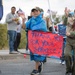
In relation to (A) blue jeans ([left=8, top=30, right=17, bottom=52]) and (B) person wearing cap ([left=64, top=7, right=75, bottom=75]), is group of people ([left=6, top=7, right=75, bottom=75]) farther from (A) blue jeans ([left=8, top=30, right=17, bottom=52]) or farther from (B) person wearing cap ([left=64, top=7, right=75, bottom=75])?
(A) blue jeans ([left=8, top=30, right=17, bottom=52])

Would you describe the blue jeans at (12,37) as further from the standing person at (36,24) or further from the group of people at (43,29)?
the standing person at (36,24)

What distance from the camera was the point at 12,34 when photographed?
15.7 metres

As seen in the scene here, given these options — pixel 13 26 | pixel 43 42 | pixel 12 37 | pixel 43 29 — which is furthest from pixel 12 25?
pixel 43 29

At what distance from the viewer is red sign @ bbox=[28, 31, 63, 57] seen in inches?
402

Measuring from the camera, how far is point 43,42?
10258 mm

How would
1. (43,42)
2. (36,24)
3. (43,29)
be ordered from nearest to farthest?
(36,24), (43,29), (43,42)

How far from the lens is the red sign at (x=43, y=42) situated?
1022cm

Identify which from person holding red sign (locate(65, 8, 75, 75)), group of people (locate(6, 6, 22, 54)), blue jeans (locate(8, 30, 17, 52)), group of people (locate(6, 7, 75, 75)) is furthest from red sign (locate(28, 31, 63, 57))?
blue jeans (locate(8, 30, 17, 52))

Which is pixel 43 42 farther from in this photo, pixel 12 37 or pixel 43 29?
pixel 12 37

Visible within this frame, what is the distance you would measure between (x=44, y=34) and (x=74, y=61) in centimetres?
133

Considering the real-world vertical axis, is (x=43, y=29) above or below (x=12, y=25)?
above

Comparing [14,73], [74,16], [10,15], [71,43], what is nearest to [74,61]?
[71,43]

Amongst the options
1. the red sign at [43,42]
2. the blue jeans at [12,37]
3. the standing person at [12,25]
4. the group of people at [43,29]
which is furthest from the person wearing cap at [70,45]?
the blue jeans at [12,37]

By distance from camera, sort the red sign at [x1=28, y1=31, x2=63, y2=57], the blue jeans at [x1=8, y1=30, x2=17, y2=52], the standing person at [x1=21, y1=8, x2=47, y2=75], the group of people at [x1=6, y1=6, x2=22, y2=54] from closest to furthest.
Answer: the standing person at [x1=21, y1=8, x2=47, y2=75], the red sign at [x1=28, y1=31, x2=63, y2=57], the group of people at [x1=6, y1=6, x2=22, y2=54], the blue jeans at [x1=8, y1=30, x2=17, y2=52]
